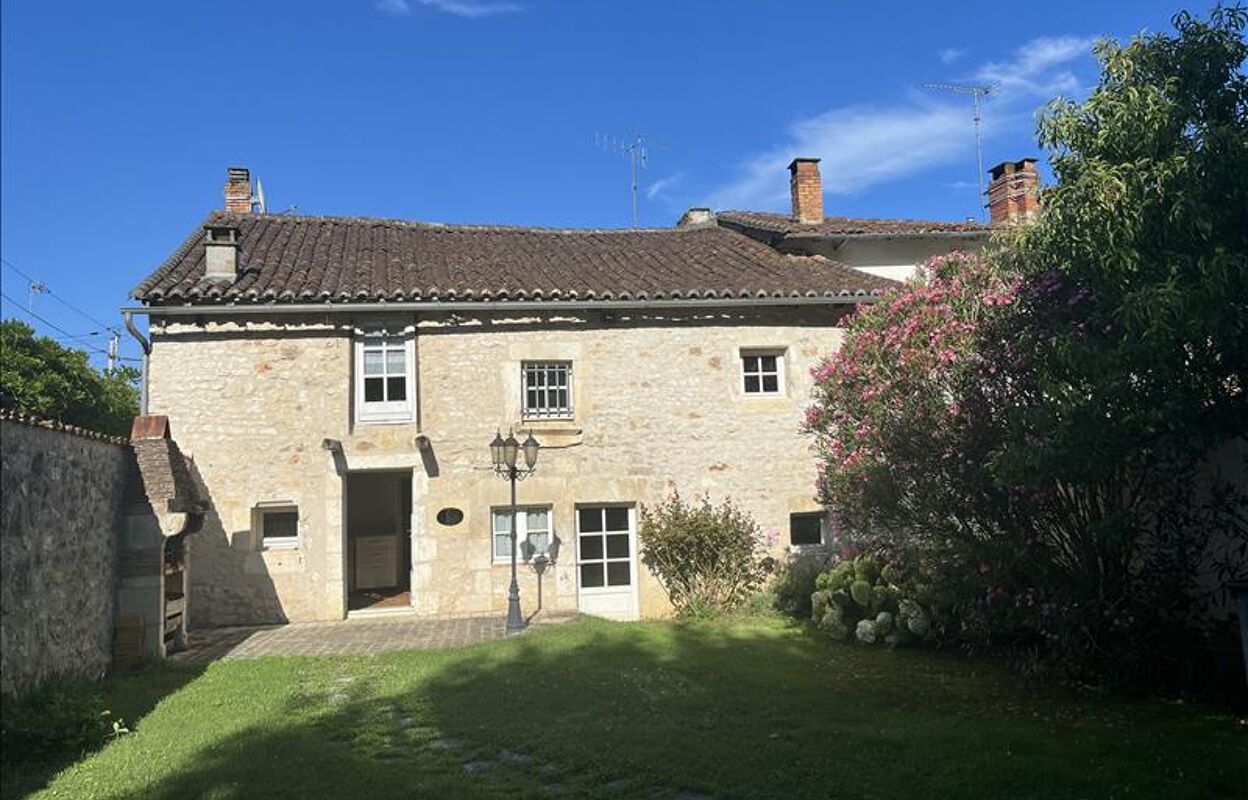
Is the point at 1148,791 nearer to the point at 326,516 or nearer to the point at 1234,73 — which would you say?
the point at 1234,73

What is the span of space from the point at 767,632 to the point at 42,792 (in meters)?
8.02

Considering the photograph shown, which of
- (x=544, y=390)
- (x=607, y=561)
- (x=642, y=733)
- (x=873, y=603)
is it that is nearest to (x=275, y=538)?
(x=544, y=390)

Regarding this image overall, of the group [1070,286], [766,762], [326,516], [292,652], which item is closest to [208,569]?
[326,516]

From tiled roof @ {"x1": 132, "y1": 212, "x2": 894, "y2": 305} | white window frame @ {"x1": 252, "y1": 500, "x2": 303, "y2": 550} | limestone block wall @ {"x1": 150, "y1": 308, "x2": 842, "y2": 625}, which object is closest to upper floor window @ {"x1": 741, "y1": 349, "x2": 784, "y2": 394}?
limestone block wall @ {"x1": 150, "y1": 308, "x2": 842, "y2": 625}

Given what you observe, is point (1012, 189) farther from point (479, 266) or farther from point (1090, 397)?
point (1090, 397)

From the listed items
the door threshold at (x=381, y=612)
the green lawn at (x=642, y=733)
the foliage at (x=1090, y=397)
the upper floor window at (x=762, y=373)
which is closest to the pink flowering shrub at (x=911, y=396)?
the foliage at (x=1090, y=397)

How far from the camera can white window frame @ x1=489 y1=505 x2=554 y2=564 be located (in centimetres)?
1334

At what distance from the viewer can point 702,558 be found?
1326 centimetres

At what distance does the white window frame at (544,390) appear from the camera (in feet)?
44.7

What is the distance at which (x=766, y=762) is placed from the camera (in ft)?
19.8

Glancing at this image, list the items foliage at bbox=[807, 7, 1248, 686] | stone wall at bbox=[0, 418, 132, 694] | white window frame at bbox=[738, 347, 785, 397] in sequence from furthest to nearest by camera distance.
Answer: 1. white window frame at bbox=[738, 347, 785, 397]
2. stone wall at bbox=[0, 418, 132, 694]
3. foliage at bbox=[807, 7, 1248, 686]

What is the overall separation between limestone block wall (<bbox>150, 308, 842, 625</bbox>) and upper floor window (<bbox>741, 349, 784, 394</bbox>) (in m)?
0.23

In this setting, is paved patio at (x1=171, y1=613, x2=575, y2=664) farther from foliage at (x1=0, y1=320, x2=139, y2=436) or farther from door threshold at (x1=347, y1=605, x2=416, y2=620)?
foliage at (x1=0, y1=320, x2=139, y2=436)

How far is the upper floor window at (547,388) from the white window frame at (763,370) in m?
2.74
